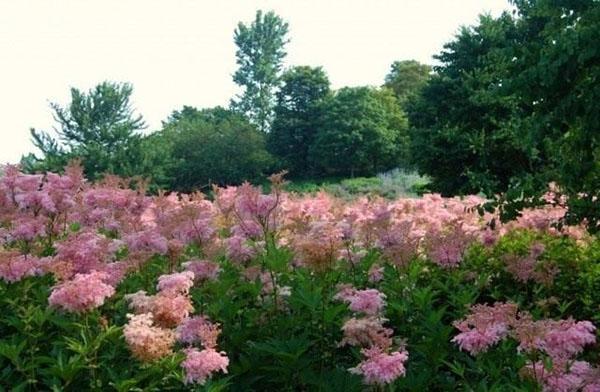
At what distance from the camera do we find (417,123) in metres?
24.6

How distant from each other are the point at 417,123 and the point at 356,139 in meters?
26.1

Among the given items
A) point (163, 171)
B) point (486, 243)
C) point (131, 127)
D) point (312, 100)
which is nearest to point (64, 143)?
point (131, 127)

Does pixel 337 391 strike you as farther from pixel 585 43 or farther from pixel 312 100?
pixel 312 100

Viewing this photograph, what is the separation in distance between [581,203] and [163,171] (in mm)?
40594

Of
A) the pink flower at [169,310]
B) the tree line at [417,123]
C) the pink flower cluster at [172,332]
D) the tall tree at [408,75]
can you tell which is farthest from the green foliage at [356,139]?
the pink flower at [169,310]

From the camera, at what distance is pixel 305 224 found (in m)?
5.98

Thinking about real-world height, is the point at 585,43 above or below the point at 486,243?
above

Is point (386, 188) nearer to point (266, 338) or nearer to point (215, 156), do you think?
point (215, 156)

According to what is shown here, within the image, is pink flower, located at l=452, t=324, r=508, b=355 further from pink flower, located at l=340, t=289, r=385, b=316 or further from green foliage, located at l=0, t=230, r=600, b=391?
pink flower, located at l=340, t=289, r=385, b=316

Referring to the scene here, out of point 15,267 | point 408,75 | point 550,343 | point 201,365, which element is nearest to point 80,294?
point 201,365

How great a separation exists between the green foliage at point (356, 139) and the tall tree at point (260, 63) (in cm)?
1682

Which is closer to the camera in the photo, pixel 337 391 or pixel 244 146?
pixel 337 391

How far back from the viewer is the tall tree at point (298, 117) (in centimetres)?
5338

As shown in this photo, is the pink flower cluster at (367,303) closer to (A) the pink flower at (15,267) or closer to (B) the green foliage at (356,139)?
(A) the pink flower at (15,267)
